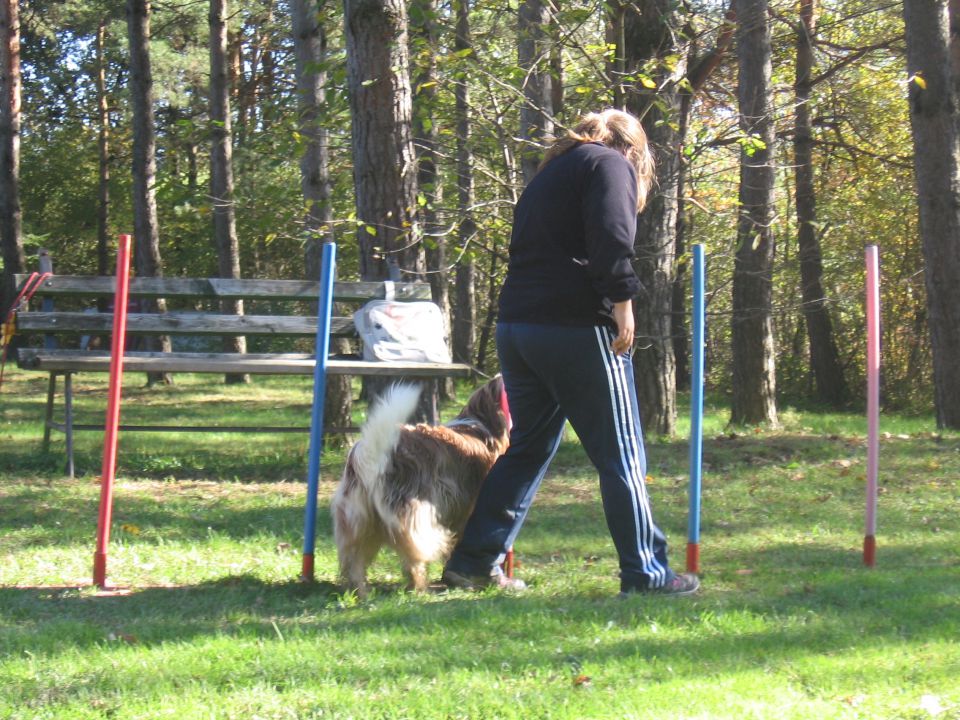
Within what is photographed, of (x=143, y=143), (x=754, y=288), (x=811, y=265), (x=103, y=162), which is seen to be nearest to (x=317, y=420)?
(x=754, y=288)

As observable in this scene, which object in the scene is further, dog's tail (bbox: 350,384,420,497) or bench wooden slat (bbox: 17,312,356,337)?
bench wooden slat (bbox: 17,312,356,337)

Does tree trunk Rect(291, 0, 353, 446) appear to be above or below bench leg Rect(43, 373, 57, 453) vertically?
above

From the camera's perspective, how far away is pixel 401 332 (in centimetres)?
804

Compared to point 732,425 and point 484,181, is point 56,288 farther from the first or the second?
point 732,425

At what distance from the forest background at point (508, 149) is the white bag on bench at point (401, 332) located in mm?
593

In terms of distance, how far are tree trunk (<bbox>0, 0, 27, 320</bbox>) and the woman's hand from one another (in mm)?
16491

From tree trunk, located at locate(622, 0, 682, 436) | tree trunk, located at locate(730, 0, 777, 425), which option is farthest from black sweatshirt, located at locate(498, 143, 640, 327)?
tree trunk, located at locate(730, 0, 777, 425)

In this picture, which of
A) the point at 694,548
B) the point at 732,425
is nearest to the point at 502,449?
the point at 694,548

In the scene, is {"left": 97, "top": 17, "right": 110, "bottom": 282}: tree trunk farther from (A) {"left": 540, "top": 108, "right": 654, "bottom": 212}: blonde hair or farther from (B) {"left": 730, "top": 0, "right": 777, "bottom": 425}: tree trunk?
(A) {"left": 540, "top": 108, "right": 654, "bottom": 212}: blonde hair

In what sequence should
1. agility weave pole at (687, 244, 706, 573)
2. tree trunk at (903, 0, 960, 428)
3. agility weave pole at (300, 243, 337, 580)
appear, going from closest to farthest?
agility weave pole at (300, 243, 337, 580) → agility weave pole at (687, 244, 706, 573) → tree trunk at (903, 0, 960, 428)

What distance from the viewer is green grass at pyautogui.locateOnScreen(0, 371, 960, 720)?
345cm

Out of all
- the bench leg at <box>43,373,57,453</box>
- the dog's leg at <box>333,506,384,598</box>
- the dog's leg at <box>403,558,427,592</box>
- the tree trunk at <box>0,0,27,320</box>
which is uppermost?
the tree trunk at <box>0,0,27,320</box>

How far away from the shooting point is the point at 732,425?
1235 centimetres

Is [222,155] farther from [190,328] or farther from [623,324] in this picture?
[623,324]
